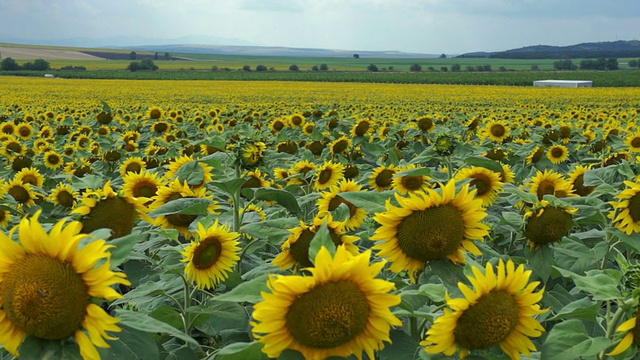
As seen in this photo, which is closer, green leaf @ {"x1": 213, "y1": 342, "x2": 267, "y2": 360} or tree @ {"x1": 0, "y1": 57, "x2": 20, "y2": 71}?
green leaf @ {"x1": 213, "y1": 342, "x2": 267, "y2": 360}

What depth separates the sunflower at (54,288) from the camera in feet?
4.09

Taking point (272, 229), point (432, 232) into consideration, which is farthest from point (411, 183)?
point (432, 232)

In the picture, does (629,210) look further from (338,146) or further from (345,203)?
(338,146)

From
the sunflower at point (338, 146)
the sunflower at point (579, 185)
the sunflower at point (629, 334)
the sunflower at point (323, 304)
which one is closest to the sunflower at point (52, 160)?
the sunflower at point (338, 146)

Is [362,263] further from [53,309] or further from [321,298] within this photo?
[53,309]

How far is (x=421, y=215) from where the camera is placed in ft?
5.81

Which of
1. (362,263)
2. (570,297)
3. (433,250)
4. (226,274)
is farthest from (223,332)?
(570,297)

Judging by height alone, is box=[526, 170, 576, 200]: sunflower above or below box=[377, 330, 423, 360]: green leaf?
below

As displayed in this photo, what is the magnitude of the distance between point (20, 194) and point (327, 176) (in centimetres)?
226

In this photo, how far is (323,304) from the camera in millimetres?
1293

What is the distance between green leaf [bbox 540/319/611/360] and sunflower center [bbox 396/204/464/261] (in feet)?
1.28

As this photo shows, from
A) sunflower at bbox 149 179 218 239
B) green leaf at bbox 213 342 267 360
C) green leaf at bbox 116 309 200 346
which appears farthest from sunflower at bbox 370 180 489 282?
sunflower at bbox 149 179 218 239

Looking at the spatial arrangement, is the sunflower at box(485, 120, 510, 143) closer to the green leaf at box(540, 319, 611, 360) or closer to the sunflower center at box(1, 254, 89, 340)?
the green leaf at box(540, 319, 611, 360)

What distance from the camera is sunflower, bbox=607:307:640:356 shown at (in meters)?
1.34
